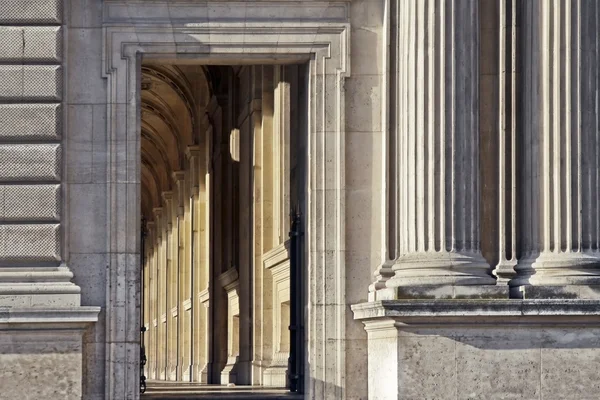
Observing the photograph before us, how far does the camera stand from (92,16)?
2205 cm

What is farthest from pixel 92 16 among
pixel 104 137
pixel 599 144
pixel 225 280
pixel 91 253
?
pixel 225 280

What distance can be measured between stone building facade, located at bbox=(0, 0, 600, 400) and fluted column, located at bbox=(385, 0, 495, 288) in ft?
0.09

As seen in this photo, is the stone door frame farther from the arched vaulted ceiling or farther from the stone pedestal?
the arched vaulted ceiling

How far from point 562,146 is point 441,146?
5.06 ft

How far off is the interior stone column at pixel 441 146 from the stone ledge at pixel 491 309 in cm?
57

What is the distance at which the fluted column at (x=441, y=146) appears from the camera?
2094cm

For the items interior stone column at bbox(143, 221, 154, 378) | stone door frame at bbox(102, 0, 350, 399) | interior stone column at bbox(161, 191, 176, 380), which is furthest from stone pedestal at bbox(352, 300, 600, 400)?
interior stone column at bbox(143, 221, 154, 378)

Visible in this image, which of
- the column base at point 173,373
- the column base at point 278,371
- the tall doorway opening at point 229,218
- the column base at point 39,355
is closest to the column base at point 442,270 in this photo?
the tall doorway opening at point 229,218

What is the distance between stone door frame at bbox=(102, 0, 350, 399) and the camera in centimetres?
2178

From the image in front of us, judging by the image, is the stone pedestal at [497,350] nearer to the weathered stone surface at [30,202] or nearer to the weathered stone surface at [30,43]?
the weathered stone surface at [30,202]

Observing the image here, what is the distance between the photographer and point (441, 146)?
69.0ft

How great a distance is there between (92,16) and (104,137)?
65.1 inches

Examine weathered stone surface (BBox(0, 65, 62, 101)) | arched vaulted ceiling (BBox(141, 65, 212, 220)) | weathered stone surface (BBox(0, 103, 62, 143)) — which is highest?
arched vaulted ceiling (BBox(141, 65, 212, 220))

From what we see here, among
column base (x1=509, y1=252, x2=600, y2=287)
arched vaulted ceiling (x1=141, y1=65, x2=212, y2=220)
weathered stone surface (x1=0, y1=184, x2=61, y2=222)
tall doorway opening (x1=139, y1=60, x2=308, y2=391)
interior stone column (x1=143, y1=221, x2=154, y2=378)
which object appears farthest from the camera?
interior stone column (x1=143, y1=221, x2=154, y2=378)
